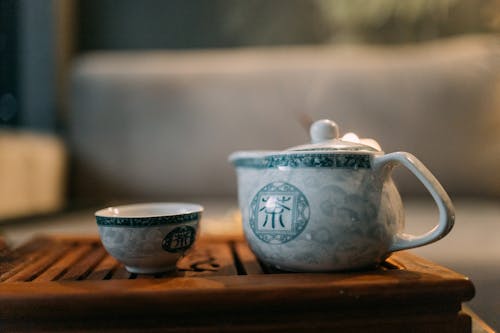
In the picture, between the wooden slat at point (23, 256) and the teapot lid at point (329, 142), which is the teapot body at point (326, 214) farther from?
the wooden slat at point (23, 256)

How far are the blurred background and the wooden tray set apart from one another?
2.49 ft

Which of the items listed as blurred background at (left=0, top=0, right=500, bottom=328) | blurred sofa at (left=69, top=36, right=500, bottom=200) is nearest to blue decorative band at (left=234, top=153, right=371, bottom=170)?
blurred background at (left=0, top=0, right=500, bottom=328)

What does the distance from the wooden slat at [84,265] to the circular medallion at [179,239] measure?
4.1 inches

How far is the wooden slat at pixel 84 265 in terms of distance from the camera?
50 centimetres

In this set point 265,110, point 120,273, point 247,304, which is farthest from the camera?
point 265,110

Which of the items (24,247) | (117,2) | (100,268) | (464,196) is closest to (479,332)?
(100,268)

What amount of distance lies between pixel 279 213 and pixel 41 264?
316 mm

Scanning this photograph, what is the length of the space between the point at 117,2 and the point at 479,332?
177 cm

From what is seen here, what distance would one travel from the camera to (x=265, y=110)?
1.52 meters

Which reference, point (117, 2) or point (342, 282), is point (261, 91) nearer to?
point (117, 2)

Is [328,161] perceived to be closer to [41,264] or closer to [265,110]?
[41,264]

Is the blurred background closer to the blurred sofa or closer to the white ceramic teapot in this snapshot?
the blurred sofa

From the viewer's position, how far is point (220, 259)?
600mm

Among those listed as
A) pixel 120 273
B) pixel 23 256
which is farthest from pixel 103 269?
pixel 23 256
